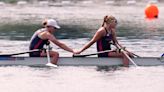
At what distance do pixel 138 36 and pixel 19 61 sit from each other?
48.0 ft

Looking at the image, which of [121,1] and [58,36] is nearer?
[58,36]

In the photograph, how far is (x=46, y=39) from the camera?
839 inches

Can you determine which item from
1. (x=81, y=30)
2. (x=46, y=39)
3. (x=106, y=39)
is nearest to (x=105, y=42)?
(x=106, y=39)

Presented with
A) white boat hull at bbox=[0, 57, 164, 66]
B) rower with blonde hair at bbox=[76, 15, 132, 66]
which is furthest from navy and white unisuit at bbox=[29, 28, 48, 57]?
rower with blonde hair at bbox=[76, 15, 132, 66]

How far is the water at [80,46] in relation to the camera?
61.6ft

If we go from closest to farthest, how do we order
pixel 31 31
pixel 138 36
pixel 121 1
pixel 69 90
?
pixel 69 90 → pixel 138 36 → pixel 31 31 → pixel 121 1

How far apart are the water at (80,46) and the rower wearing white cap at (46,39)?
51 cm

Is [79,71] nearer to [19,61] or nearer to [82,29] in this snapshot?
[19,61]

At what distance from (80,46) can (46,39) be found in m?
8.74

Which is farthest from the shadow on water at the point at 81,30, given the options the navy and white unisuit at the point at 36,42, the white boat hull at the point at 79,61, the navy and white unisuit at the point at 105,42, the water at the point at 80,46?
the navy and white unisuit at the point at 105,42

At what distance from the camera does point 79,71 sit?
21.2m

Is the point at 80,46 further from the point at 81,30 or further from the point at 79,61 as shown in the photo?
the point at 81,30

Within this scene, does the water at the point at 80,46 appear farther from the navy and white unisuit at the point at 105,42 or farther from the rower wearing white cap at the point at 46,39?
the navy and white unisuit at the point at 105,42

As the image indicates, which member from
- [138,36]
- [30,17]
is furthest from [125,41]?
[30,17]
